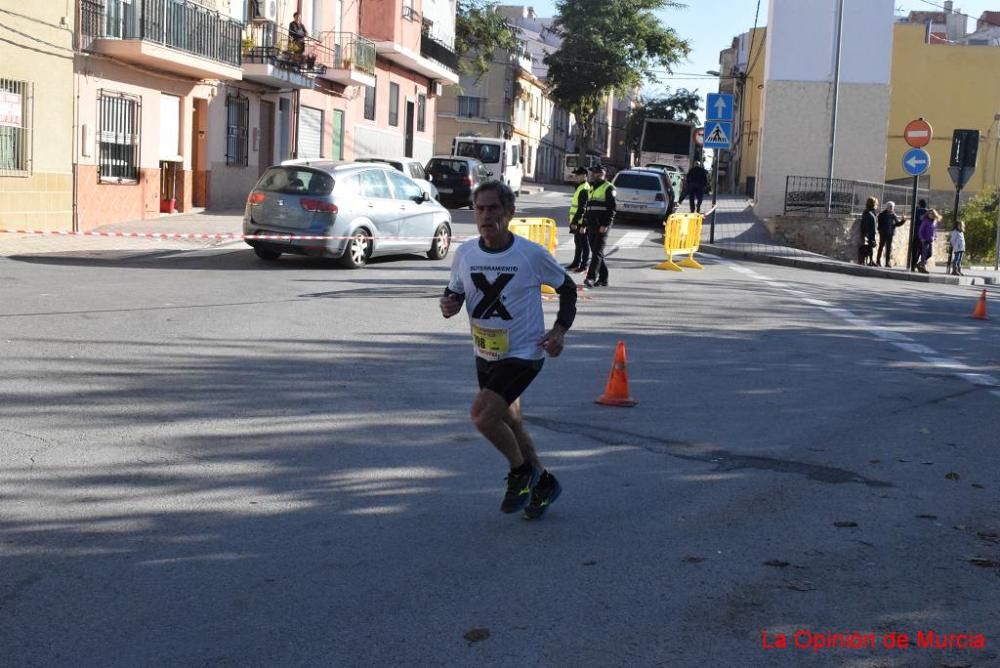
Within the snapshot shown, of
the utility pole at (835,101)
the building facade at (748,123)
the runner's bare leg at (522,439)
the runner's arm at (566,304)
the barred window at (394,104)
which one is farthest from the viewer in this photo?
the building facade at (748,123)

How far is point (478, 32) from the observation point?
60.1 m

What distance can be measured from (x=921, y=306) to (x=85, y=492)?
14760mm

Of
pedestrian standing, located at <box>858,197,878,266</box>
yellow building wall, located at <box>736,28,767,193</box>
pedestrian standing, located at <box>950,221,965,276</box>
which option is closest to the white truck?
yellow building wall, located at <box>736,28,767,193</box>

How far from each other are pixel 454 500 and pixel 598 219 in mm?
11158

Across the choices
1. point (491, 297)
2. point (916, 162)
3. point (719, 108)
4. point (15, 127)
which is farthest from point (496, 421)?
point (916, 162)

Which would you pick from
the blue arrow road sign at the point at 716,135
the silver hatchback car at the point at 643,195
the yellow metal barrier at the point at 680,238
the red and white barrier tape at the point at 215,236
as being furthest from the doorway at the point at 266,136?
the yellow metal barrier at the point at 680,238

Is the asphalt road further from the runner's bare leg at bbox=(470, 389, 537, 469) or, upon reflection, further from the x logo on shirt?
the x logo on shirt

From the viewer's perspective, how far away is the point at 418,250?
1977 cm

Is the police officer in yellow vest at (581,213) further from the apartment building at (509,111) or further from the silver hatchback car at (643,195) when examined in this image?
the apartment building at (509,111)

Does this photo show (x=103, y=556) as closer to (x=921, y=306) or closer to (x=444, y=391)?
(x=444, y=391)

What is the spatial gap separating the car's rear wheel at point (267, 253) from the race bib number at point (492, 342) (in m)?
12.9

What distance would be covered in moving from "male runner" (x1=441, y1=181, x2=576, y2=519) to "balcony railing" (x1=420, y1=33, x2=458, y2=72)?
3980 cm

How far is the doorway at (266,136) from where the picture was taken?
31.9m

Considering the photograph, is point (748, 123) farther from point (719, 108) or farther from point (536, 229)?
point (536, 229)
